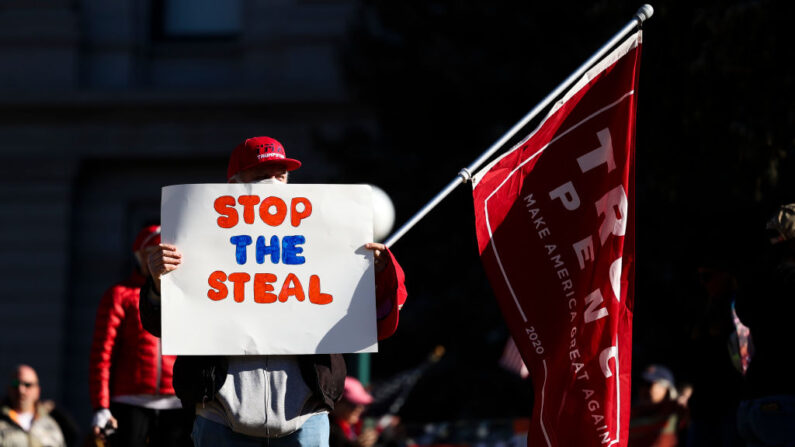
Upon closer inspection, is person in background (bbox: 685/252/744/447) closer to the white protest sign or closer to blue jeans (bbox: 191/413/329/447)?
the white protest sign

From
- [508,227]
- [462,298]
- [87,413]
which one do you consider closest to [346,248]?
[508,227]

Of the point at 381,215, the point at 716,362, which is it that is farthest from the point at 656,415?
the point at 716,362

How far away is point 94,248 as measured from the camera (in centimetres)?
1895

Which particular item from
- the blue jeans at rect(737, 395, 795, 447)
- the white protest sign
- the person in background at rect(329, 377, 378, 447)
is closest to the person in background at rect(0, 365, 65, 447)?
the person in background at rect(329, 377, 378, 447)

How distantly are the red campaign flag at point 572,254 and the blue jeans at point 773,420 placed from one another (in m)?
0.54

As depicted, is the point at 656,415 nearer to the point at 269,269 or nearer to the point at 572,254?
the point at 572,254

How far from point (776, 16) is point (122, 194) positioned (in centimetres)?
1230

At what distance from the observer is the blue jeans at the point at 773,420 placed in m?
5.27

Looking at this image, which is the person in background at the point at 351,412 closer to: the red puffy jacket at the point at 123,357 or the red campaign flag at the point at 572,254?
the red puffy jacket at the point at 123,357

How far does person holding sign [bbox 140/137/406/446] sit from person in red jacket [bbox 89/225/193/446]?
1517 mm

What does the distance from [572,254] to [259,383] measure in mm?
1389

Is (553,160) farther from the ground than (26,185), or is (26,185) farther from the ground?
(26,185)

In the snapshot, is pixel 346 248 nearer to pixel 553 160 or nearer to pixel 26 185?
pixel 553 160

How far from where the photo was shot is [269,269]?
4.93 m
